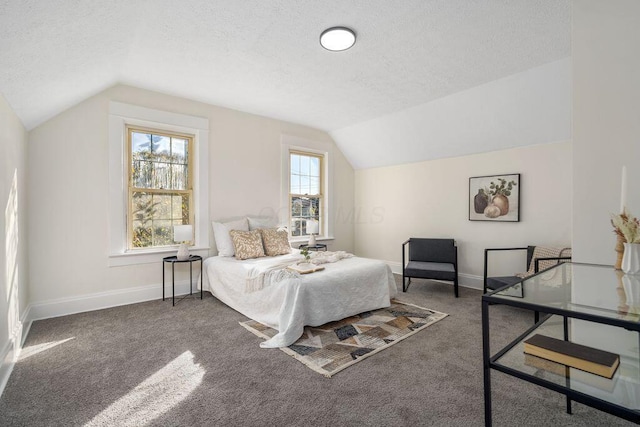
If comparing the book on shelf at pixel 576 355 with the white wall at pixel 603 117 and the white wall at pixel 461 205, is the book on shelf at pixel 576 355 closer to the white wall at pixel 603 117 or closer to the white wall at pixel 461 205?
the white wall at pixel 603 117

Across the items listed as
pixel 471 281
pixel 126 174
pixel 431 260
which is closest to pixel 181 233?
pixel 126 174

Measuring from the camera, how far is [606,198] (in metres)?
1.77

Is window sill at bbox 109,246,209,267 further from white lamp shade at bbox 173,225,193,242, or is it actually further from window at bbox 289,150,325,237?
window at bbox 289,150,325,237

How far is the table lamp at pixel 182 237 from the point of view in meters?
3.75

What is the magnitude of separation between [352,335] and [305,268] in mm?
833

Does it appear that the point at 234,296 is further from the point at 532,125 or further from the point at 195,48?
the point at 532,125

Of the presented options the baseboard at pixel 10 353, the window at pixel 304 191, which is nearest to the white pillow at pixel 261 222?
the window at pixel 304 191

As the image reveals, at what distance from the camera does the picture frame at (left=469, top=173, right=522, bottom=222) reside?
4.27 meters

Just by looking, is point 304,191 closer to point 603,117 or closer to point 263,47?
point 263,47

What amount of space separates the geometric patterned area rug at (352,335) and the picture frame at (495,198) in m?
1.94

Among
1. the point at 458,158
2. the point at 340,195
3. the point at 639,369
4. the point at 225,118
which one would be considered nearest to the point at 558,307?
the point at 639,369

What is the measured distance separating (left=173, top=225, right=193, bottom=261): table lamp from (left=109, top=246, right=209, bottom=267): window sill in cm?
28

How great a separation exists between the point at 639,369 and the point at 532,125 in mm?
3449

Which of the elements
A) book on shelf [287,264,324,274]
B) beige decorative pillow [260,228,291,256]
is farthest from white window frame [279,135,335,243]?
book on shelf [287,264,324,274]
